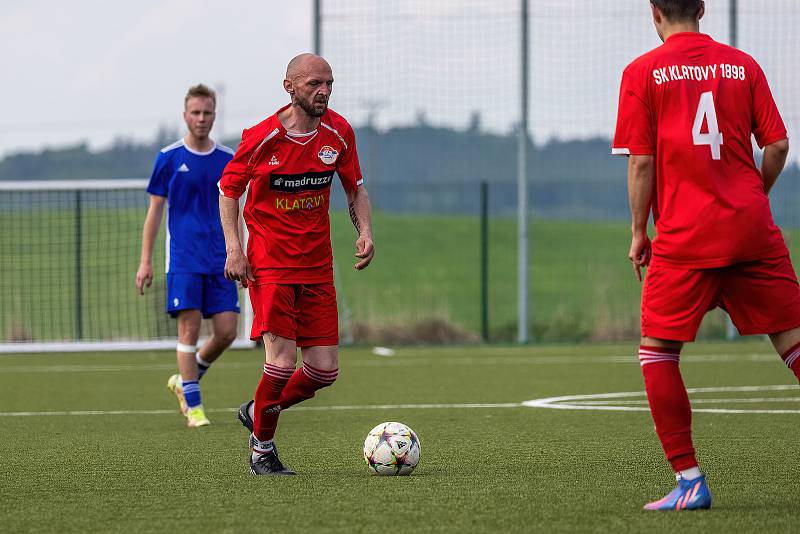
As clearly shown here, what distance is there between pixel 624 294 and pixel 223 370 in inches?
306

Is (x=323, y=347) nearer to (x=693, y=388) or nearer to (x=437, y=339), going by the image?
(x=693, y=388)

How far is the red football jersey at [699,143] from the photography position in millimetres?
4926

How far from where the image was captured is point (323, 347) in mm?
6477

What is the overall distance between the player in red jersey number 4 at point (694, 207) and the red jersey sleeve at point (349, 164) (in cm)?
183

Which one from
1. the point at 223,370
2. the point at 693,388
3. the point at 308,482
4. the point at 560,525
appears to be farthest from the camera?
the point at 223,370

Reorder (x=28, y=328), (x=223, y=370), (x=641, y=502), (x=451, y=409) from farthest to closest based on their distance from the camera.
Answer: (x=28, y=328) → (x=223, y=370) → (x=451, y=409) → (x=641, y=502)

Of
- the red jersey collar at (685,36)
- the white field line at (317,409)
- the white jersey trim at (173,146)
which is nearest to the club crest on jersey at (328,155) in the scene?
the red jersey collar at (685,36)

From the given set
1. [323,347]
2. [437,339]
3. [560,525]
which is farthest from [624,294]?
[560,525]

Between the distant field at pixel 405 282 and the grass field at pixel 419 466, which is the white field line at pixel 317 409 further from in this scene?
the distant field at pixel 405 282

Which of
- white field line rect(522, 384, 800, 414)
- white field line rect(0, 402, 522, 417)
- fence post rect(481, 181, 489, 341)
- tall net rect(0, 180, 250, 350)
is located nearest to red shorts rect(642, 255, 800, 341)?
white field line rect(522, 384, 800, 414)

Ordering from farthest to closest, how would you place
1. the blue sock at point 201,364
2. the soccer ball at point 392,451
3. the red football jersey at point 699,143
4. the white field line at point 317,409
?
the white field line at point 317,409
the blue sock at point 201,364
the soccer ball at point 392,451
the red football jersey at point 699,143

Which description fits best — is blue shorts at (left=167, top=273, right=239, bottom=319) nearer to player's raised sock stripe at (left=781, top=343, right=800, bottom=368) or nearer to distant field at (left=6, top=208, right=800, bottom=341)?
player's raised sock stripe at (left=781, top=343, right=800, bottom=368)

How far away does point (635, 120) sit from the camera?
4.98 m

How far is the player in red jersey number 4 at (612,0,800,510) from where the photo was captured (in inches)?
195
